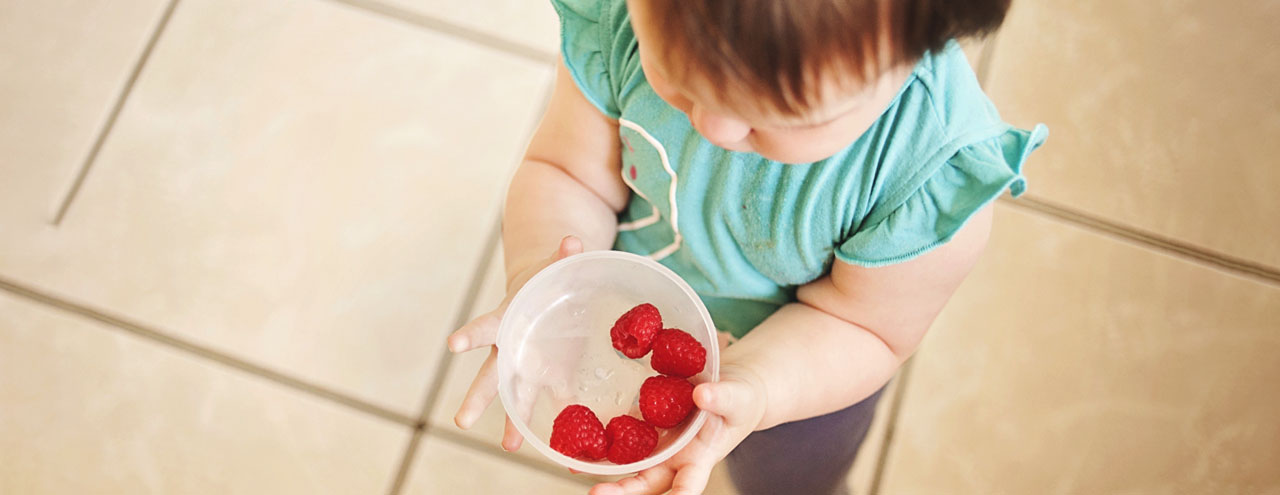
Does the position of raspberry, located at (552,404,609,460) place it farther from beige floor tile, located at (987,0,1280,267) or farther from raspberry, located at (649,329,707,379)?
beige floor tile, located at (987,0,1280,267)

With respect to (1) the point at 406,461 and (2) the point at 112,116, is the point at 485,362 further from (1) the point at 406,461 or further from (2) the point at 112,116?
(2) the point at 112,116

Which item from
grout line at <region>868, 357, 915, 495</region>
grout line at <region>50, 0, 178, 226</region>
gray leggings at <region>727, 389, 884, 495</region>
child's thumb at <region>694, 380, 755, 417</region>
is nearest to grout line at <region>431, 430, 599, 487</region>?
gray leggings at <region>727, 389, 884, 495</region>

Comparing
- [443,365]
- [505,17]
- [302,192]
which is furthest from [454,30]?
[443,365]

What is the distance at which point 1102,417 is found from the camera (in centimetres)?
91

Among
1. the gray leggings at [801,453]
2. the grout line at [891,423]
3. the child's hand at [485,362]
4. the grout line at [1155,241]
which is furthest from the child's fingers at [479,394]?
the grout line at [1155,241]

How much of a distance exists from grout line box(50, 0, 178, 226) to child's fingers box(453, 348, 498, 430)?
654 millimetres

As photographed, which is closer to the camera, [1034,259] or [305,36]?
[1034,259]

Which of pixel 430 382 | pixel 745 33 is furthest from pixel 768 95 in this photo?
pixel 430 382

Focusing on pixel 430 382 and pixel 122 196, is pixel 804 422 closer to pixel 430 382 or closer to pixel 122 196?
pixel 430 382

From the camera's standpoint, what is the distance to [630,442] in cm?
52

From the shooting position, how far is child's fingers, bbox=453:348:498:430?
62 cm

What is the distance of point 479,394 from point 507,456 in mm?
294

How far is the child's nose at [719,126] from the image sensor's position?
0.40 meters

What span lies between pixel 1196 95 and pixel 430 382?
2.94 ft
